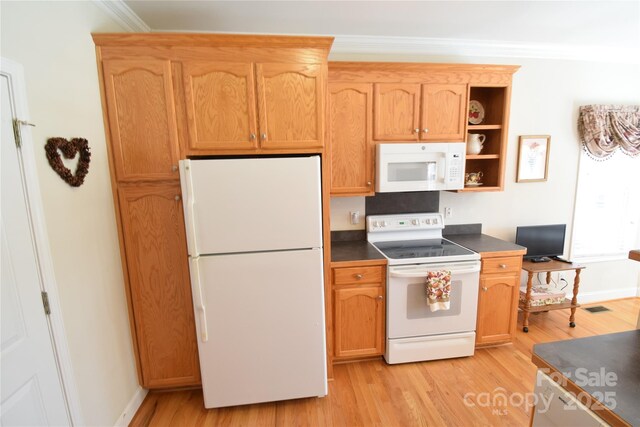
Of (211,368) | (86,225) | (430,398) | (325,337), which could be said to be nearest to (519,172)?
(430,398)

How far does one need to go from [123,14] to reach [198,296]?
1.86m

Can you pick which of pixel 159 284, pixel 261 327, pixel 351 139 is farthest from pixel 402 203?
pixel 159 284

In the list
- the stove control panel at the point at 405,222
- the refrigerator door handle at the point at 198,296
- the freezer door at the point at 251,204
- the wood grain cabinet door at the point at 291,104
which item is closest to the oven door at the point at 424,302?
the stove control panel at the point at 405,222

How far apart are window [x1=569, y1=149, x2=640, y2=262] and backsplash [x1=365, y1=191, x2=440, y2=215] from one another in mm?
1659

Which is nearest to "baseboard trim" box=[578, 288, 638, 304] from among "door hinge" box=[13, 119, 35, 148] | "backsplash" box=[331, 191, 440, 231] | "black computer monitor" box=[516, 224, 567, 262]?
"black computer monitor" box=[516, 224, 567, 262]

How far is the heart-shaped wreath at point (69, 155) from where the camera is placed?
128 cm

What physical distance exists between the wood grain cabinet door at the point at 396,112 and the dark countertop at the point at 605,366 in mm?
1705

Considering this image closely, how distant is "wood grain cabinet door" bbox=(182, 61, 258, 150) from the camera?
1.68 m

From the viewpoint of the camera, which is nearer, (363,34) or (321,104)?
(321,104)

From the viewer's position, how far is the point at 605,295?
3.28 metres

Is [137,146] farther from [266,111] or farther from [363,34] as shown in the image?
[363,34]

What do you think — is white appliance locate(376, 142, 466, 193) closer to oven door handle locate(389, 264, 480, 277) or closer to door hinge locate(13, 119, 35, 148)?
oven door handle locate(389, 264, 480, 277)

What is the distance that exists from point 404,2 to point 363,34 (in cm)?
55

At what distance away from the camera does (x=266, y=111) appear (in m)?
1.75
